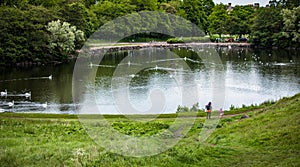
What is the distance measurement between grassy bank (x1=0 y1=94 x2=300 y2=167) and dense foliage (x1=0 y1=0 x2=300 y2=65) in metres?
44.2

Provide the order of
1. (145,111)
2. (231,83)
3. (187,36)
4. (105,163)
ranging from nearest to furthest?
(105,163)
(145,111)
(231,83)
(187,36)

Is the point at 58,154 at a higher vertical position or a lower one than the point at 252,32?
lower

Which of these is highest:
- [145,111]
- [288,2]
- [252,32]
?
[288,2]

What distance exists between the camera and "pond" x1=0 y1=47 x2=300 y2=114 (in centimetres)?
3728

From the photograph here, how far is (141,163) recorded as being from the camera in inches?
535

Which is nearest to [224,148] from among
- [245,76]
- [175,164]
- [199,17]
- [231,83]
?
[175,164]

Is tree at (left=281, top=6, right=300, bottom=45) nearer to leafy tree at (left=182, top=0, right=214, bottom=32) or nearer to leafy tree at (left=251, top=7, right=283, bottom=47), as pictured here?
leafy tree at (left=251, top=7, right=283, bottom=47)

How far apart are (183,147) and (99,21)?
291 feet

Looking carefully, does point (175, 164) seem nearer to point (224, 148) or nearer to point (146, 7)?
point (224, 148)

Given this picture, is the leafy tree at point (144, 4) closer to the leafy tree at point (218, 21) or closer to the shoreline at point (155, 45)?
the shoreline at point (155, 45)

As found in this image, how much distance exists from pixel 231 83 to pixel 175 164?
36.3 metres

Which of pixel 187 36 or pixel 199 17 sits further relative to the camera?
pixel 199 17

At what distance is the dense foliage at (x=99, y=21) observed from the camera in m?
63.2

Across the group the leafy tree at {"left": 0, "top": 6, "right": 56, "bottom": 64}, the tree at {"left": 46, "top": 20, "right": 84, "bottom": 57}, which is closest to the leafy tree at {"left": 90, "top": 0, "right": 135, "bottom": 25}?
the tree at {"left": 46, "top": 20, "right": 84, "bottom": 57}
